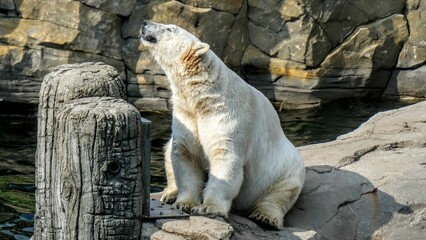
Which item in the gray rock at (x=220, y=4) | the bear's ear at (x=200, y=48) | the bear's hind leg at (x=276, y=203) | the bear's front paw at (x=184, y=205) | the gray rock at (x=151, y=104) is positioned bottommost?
the gray rock at (x=151, y=104)

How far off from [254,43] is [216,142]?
8618mm

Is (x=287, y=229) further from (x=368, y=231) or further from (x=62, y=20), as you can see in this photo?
(x=62, y=20)

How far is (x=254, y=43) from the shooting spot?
1420 centimetres

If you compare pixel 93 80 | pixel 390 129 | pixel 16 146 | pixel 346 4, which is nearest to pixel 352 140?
pixel 390 129

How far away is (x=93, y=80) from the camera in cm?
505

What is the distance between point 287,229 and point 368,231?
78 cm

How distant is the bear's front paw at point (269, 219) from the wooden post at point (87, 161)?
111cm

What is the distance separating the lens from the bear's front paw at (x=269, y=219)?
229 inches

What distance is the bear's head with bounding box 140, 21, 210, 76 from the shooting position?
19.4ft

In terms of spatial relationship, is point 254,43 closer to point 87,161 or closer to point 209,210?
point 209,210

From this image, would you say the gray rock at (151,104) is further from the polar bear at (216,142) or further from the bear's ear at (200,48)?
the bear's ear at (200,48)

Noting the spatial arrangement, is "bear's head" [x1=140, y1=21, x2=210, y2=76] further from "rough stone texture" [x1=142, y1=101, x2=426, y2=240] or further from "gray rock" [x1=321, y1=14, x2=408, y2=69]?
"gray rock" [x1=321, y1=14, x2=408, y2=69]

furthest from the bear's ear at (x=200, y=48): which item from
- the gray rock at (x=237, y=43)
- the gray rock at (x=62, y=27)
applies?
the gray rock at (x=237, y=43)

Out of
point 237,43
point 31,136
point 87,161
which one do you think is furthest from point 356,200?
point 237,43
